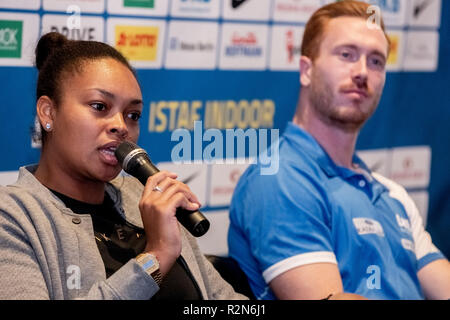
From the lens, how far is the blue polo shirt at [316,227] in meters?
1.91

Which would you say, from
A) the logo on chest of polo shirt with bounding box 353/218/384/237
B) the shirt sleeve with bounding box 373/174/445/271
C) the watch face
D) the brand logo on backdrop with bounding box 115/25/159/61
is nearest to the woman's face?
the watch face

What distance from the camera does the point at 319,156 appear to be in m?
2.11

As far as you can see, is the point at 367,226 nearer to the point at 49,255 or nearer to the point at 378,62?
the point at 378,62

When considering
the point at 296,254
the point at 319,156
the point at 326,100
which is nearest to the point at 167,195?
the point at 296,254

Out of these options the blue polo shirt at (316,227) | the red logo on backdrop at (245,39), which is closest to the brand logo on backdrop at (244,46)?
the red logo on backdrop at (245,39)

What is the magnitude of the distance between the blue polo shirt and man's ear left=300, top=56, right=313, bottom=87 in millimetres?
177

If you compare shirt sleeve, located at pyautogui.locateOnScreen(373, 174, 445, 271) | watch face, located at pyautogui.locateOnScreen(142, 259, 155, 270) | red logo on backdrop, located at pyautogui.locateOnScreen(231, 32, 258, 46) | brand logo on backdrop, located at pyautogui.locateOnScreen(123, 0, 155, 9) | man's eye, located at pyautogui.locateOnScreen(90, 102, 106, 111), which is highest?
brand logo on backdrop, located at pyautogui.locateOnScreen(123, 0, 155, 9)

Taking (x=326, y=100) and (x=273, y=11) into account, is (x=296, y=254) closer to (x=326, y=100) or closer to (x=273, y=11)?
(x=326, y=100)

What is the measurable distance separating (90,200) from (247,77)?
3.63ft

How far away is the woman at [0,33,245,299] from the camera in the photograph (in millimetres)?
1376

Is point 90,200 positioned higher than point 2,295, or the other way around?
point 90,200

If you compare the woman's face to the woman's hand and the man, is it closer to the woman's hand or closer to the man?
the woman's hand

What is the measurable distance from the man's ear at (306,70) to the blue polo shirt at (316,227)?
0.58 feet

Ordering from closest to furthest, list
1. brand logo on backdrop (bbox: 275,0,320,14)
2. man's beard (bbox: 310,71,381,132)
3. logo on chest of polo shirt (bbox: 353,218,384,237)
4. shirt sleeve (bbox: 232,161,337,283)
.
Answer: shirt sleeve (bbox: 232,161,337,283) → logo on chest of polo shirt (bbox: 353,218,384,237) → man's beard (bbox: 310,71,381,132) → brand logo on backdrop (bbox: 275,0,320,14)
